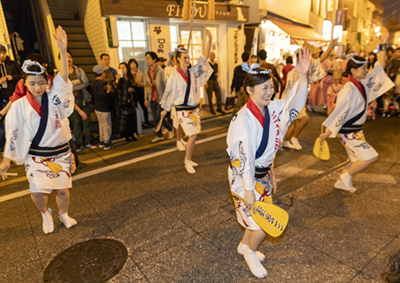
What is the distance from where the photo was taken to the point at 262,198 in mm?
2365

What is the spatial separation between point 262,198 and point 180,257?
1.11 m

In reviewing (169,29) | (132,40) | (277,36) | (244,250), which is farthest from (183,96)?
(277,36)

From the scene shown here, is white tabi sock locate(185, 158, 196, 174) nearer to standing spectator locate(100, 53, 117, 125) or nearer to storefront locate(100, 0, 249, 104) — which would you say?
standing spectator locate(100, 53, 117, 125)

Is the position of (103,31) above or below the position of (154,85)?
above

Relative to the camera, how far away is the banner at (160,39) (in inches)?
339

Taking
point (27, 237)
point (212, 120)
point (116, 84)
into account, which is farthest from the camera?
point (212, 120)

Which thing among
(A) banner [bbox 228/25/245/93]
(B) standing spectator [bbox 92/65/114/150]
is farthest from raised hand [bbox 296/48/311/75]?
(A) banner [bbox 228/25/245/93]

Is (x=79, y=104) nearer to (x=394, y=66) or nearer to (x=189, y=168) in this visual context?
(x=189, y=168)

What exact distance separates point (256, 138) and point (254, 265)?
47.6 inches

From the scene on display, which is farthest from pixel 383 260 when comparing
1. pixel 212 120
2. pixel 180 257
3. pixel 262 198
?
pixel 212 120

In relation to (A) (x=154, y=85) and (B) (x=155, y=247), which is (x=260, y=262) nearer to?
(B) (x=155, y=247)

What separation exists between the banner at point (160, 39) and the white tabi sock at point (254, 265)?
25.1ft

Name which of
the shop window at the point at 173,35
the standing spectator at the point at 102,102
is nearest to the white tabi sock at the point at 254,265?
the standing spectator at the point at 102,102

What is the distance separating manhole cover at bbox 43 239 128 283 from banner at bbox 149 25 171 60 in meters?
7.01
